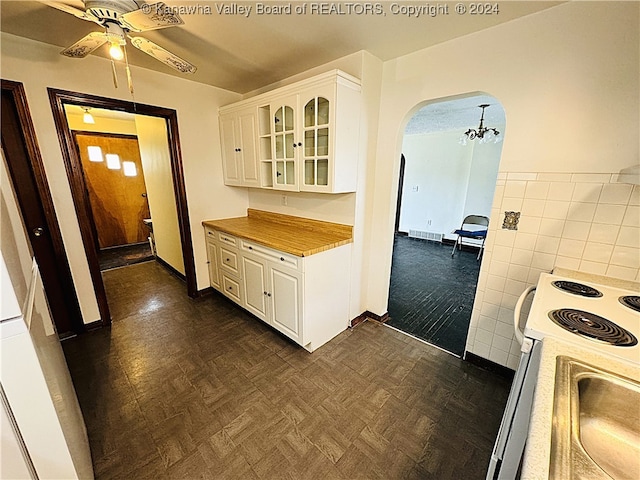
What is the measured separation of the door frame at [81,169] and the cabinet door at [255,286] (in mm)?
893

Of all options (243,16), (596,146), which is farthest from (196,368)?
(596,146)

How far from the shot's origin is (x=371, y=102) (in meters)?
2.10

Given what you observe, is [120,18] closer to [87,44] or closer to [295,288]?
[87,44]

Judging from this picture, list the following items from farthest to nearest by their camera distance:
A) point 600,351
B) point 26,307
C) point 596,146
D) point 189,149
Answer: point 189,149, point 596,146, point 600,351, point 26,307

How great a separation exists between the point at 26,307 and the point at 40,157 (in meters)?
1.95

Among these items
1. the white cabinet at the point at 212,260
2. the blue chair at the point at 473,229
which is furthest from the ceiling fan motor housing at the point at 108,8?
the blue chair at the point at 473,229

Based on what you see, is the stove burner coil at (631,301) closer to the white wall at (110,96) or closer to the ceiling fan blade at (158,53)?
the ceiling fan blade at (158,53)

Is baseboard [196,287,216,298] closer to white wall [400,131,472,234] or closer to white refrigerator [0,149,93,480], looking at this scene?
white refrigerator [0,149,93,480]

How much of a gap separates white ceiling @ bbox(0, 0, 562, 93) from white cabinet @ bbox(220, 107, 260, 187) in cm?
50

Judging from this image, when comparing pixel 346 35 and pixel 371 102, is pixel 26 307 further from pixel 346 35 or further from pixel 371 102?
pixel 371 102

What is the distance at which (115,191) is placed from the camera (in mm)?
4715

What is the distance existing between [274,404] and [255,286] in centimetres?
101

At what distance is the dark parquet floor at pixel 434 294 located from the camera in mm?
2445

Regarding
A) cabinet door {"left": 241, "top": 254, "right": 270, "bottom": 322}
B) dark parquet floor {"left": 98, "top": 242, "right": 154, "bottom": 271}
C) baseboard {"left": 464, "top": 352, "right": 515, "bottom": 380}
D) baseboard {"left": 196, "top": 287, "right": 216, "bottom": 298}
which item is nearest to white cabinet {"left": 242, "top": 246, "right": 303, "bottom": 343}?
cabinet door {"left": 241, "top": 254, "right": 270, "bottom": 322}
